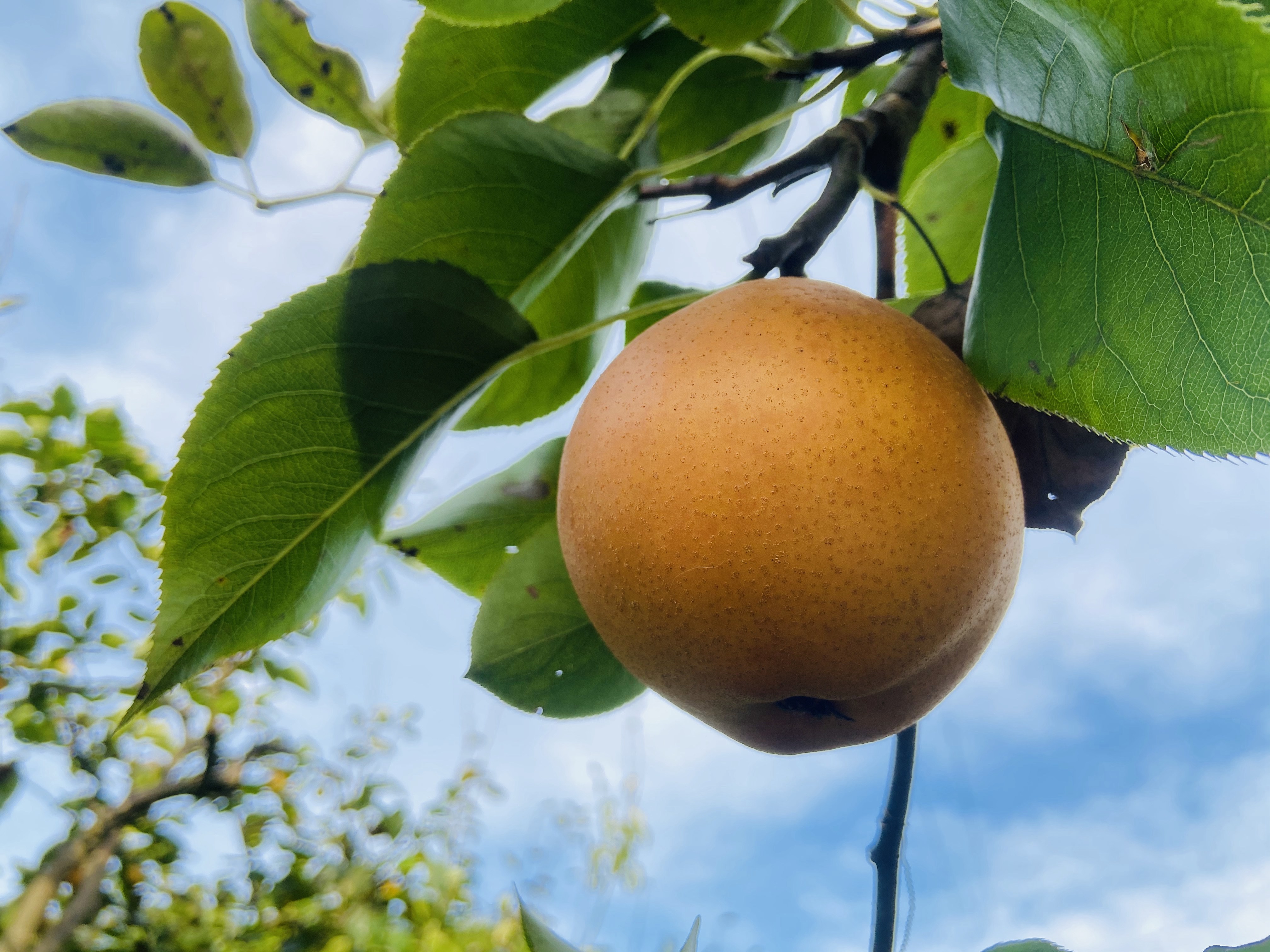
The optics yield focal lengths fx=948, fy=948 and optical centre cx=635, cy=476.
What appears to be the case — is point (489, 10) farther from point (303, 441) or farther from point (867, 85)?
point (867, 85)

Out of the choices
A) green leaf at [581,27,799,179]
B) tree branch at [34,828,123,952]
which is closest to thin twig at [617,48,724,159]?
green leaf at [581,27,799,179]

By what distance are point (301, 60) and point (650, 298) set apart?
0.29 m

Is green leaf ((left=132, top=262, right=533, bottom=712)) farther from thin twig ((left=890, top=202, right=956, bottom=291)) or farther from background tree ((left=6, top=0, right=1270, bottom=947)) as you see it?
thin twig ((left=890, top=202, right=956, bottom=291))

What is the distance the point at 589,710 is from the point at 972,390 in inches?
12.8

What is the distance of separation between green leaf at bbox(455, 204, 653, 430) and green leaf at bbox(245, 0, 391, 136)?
219 millimetres

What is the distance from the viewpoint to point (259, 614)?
0.50 meters

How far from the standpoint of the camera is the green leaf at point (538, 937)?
397 mm

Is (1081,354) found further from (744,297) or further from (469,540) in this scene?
(469,540)

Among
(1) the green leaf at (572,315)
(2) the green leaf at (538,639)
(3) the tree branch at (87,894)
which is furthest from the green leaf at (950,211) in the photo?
(3) the tree branch at (87,894)

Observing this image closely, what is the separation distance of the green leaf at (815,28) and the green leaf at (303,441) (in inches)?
13.0

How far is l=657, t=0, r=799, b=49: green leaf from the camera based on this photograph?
0.49m

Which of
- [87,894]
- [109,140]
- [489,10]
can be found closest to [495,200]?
[489,10]

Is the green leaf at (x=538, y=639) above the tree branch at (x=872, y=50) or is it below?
below

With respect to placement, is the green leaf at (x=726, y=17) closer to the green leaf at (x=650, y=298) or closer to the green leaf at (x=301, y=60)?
the green leaf at (x=650, y=298)
